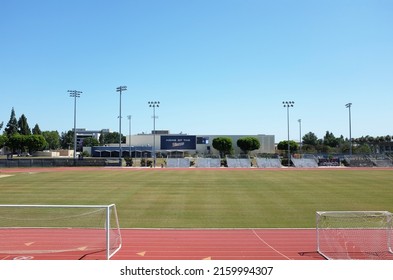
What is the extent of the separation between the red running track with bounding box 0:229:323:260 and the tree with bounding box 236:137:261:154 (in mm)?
91393

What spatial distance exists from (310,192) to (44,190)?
18702 mm

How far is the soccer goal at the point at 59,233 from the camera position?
1073 cm

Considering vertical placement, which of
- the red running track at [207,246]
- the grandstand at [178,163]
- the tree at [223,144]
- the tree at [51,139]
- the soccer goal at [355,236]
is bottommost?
the red running track at [207,246]

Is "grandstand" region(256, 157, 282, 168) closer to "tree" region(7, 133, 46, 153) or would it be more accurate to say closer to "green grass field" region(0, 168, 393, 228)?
"green grass field" region(0, 168, 393, 228)

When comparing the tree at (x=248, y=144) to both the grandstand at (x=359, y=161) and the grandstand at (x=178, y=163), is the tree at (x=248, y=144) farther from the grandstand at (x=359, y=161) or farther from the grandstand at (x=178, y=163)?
the grandstand at (x=178, y=163)

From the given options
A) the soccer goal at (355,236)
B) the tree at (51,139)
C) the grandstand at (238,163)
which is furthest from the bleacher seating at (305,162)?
the tree at (51,139)

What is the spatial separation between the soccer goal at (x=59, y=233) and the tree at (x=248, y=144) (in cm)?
8860

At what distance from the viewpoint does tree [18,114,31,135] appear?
441ft

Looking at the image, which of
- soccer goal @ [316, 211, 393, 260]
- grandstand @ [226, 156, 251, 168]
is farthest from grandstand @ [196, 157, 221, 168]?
soccer goal @ [316, 211, 393, 260]
